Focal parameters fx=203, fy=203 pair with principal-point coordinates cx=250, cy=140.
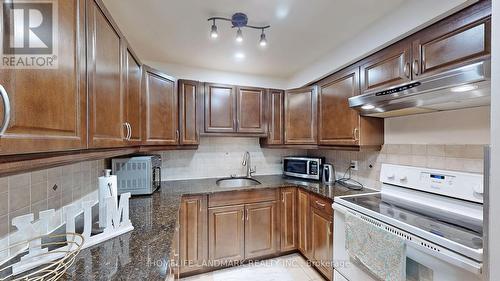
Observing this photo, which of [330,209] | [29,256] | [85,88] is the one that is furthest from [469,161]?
[29,256]

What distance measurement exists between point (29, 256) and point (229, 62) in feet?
7.50

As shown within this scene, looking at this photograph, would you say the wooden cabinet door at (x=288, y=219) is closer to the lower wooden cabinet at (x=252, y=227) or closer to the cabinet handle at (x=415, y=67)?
the lower wooden cabinet at (x=252, y=227)

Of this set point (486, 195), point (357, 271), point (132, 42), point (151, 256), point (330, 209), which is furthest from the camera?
point (132, 42)

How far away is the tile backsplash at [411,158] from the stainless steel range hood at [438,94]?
30 centimetres

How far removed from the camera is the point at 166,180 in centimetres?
257

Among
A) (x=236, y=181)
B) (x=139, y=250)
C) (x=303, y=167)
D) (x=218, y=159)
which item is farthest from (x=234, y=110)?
(x=139, y=250)

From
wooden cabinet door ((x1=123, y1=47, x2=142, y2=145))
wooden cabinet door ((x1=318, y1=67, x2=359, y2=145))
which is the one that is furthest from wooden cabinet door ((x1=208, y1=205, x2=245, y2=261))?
wooden cabinet door ((x1=318, y1=67, x2=359, y2=145))

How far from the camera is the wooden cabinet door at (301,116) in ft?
8.22

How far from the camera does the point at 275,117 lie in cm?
268

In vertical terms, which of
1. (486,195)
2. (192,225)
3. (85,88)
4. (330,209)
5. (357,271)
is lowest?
(357,271)

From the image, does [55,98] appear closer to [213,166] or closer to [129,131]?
[129,131]

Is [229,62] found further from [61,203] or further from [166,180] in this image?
[61,203]

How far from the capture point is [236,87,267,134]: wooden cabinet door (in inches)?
100

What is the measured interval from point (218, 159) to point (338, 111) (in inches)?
63.9
